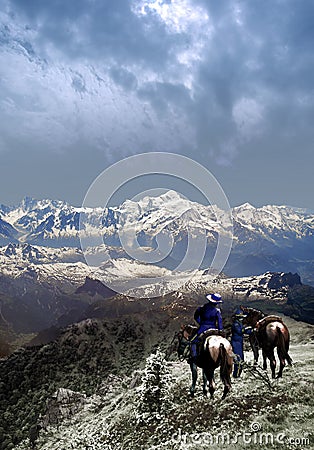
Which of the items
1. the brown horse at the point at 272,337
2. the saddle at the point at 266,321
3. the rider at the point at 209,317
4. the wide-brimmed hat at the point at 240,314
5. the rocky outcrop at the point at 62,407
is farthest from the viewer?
the rocky outcrop at the point at 62,407

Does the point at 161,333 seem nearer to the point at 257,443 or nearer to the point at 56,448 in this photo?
the point at 56,448

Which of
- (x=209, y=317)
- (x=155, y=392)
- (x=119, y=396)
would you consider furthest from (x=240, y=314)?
(x=119, y=396)

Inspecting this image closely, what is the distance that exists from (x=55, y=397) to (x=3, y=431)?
10.7m

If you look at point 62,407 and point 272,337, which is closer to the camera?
point 272,337

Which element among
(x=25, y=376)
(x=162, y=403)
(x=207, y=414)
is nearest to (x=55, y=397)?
(x=25, y=376)

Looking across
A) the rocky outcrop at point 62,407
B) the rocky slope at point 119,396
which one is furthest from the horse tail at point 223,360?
the rocky outcrop at point 62,407

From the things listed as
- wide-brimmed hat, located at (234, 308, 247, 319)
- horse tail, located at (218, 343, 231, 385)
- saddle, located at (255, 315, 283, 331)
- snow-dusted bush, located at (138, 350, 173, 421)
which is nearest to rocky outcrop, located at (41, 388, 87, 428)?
snow-dusted bush, located at (138, 350, 173, 421)

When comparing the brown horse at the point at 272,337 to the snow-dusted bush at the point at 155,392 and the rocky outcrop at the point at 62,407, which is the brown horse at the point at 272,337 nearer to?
the snow-dusted bush at the point at 155,392

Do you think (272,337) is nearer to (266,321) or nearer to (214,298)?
Answer: (266,321)

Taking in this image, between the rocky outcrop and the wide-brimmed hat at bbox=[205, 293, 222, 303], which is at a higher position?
the wide-brimmed hat at bbox=[205, 293, 222, 303]

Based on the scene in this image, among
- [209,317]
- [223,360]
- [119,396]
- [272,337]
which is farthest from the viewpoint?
[119,396]

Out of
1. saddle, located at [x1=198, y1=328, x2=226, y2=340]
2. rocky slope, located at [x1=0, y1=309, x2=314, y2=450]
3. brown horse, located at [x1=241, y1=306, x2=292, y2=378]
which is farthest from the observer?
rocky slope, located at [x1=0, y1=309, x2=314, y2=450]

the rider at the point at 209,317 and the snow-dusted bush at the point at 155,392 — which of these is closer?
the rider at the point at 209,317

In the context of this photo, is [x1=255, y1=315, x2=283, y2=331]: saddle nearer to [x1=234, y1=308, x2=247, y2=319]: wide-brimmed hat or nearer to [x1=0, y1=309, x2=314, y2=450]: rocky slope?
[x1=234, y1=308, x2=247, y2=319]: wide-brimmed hat
